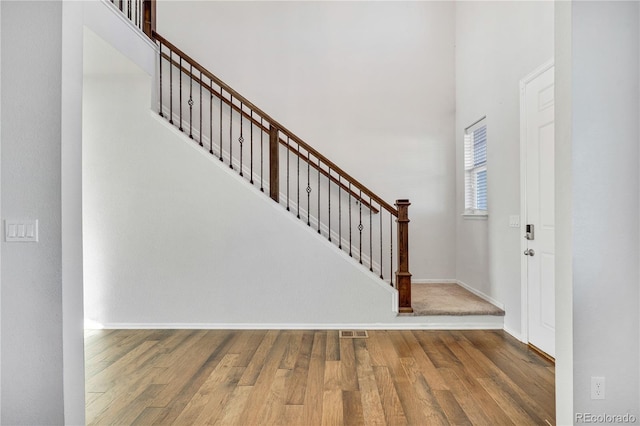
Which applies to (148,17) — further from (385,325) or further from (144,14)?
(385,325)

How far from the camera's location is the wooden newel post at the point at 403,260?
4.00 metres

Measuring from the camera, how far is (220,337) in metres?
3.81

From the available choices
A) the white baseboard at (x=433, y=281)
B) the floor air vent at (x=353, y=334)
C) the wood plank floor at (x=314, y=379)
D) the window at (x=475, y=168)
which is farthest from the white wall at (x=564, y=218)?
the white baseboard at (x=433, y=281)

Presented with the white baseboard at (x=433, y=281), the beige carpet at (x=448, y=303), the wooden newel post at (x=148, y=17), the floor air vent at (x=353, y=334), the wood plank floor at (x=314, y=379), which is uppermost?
the wooden newel post at (x=148, y=17)

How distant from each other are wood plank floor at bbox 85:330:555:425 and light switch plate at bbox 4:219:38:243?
1.07 metres

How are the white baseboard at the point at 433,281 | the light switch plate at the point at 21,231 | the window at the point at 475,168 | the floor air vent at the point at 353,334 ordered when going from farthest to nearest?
1. the white baseboard at the point at 433,281
2. the window at the point at 475,168
3. the floor air vent at the point at 353,334
4. the light switch plate at the point at 21,231

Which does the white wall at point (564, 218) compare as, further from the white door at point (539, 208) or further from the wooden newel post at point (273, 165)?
the wooden newel post at point (273, 165)

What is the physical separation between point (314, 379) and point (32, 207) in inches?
77.6

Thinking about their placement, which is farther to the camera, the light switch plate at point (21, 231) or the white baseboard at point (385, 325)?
the white baseboard at point (385, 325)

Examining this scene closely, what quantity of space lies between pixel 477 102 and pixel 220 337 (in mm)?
3734

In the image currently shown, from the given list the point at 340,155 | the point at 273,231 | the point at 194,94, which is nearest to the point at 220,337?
the point at 273,231

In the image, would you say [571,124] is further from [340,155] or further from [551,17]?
[340,155]

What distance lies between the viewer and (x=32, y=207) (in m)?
2.00

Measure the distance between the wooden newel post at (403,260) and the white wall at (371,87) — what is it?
4.95ft
